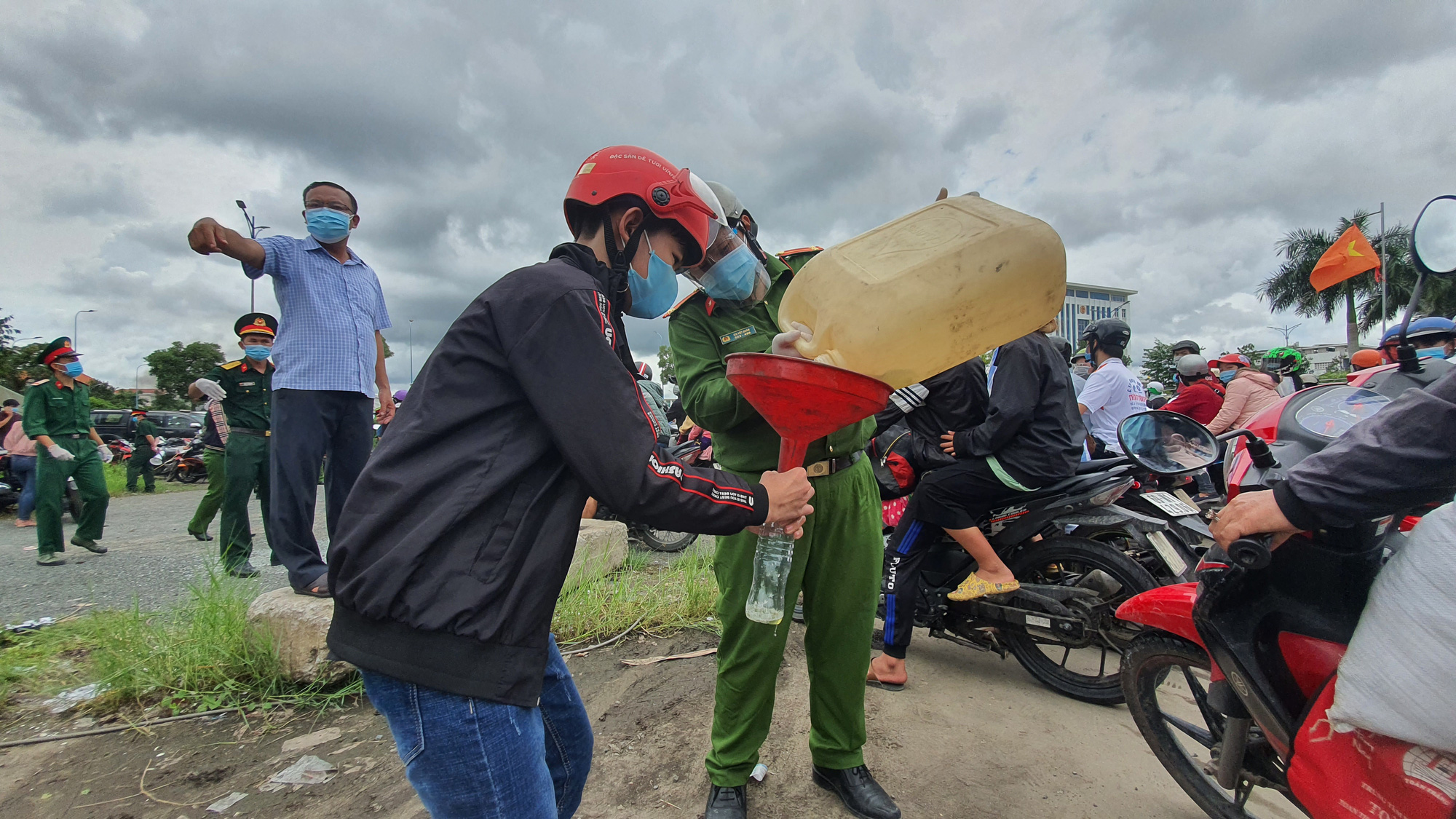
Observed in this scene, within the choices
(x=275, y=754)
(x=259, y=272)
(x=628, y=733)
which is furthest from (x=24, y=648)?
(x=628, y=733)

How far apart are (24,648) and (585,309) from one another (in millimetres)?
4032

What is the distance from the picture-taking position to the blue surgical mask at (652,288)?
63.2 inches

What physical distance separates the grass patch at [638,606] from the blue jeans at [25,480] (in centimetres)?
850

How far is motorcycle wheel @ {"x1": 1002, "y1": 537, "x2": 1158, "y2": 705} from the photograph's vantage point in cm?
294

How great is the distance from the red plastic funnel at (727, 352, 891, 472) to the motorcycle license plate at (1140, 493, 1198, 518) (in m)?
2.13

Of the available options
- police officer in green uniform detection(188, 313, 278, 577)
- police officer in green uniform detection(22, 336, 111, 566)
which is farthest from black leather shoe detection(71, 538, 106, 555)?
police officer in green uniform detection(188, 313, 278, 577)

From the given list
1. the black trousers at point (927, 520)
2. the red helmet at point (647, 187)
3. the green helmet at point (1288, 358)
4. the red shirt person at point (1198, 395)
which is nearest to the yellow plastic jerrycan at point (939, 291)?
the red helmet at point (647, 187)

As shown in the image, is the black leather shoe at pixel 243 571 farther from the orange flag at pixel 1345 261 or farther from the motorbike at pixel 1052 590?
the orange flag at pixel 1345 261

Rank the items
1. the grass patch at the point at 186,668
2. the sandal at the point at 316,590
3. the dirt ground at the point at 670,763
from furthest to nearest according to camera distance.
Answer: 1. the sandal at the point at 316,590
2. the grass patch at the point at 186,668
3. the dirt ground at the point at 670,763

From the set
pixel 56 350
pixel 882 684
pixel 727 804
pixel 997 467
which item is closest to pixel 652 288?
pixel 727 804

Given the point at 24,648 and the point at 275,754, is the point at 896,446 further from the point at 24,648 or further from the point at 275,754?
the point at 24,648

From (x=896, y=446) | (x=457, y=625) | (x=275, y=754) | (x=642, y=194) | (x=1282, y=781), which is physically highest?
(x=642, y=194)

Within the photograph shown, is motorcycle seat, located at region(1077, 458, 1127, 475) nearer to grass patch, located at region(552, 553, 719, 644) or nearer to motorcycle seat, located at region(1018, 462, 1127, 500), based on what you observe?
motorcycle seat, located at region(1018, 462, 1127, 500)

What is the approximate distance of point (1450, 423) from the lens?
120 cm
